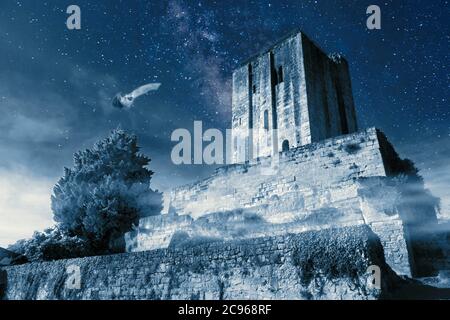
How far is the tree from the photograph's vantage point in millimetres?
16859

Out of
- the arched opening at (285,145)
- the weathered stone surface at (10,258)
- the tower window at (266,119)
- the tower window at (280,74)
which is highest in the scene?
the tower window at (280,74)

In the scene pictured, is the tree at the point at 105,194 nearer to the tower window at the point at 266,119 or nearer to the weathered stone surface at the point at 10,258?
the weathered stone surface at the point at 10,258

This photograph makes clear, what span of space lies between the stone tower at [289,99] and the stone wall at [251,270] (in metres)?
13.8

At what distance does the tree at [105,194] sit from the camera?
55.3 feet

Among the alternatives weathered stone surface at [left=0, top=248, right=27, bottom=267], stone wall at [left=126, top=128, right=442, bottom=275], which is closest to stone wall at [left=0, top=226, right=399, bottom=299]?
stone wall at [left=126, top=128, right=442, bottom=275]

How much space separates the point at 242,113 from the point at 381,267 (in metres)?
19.7

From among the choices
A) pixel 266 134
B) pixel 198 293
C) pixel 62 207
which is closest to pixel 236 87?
pixel 266 134

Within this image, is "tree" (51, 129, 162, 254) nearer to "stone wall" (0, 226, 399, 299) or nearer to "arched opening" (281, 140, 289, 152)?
"stone wall" (0, 226, 399, 299)

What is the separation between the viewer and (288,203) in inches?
426

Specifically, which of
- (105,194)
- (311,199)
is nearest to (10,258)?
(105,194)

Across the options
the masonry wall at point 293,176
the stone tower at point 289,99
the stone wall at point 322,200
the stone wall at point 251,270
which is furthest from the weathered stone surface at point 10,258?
the stone tower at point 289,99

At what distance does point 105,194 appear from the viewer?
17.2 m

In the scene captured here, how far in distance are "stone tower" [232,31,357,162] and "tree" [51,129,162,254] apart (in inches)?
298

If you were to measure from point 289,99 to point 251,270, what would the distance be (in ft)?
54.8
